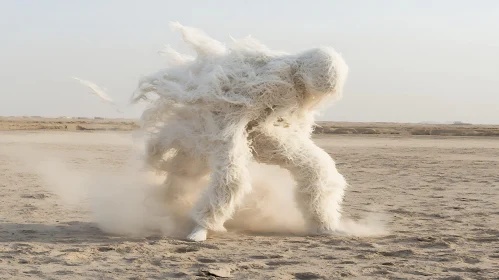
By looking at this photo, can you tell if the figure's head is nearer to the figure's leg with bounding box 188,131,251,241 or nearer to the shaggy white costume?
the shaggy white costume

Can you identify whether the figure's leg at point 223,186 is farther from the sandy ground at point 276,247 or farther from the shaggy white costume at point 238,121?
the sandy ground at point 276,247

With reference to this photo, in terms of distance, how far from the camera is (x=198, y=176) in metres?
7.85

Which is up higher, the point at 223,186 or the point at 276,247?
the point at 223,186

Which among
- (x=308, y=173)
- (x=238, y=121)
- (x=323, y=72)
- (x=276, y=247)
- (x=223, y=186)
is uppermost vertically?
(x=323, y=72)

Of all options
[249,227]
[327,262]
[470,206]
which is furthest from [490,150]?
[327,262]

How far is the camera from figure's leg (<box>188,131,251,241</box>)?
7004mm

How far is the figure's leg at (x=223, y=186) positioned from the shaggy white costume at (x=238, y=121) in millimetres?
10

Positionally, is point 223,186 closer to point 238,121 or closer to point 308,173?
point 238,121

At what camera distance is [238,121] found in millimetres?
7156

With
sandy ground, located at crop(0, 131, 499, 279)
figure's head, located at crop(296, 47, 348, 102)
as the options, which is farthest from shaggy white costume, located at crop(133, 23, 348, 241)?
sandy ground, located at crop(0, 131, 499, 279)

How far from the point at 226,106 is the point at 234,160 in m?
0.63

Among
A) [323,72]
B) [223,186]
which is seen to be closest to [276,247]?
[223,186]

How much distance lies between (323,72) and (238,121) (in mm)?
1026

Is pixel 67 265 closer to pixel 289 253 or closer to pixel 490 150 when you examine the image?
pixel 289 253
